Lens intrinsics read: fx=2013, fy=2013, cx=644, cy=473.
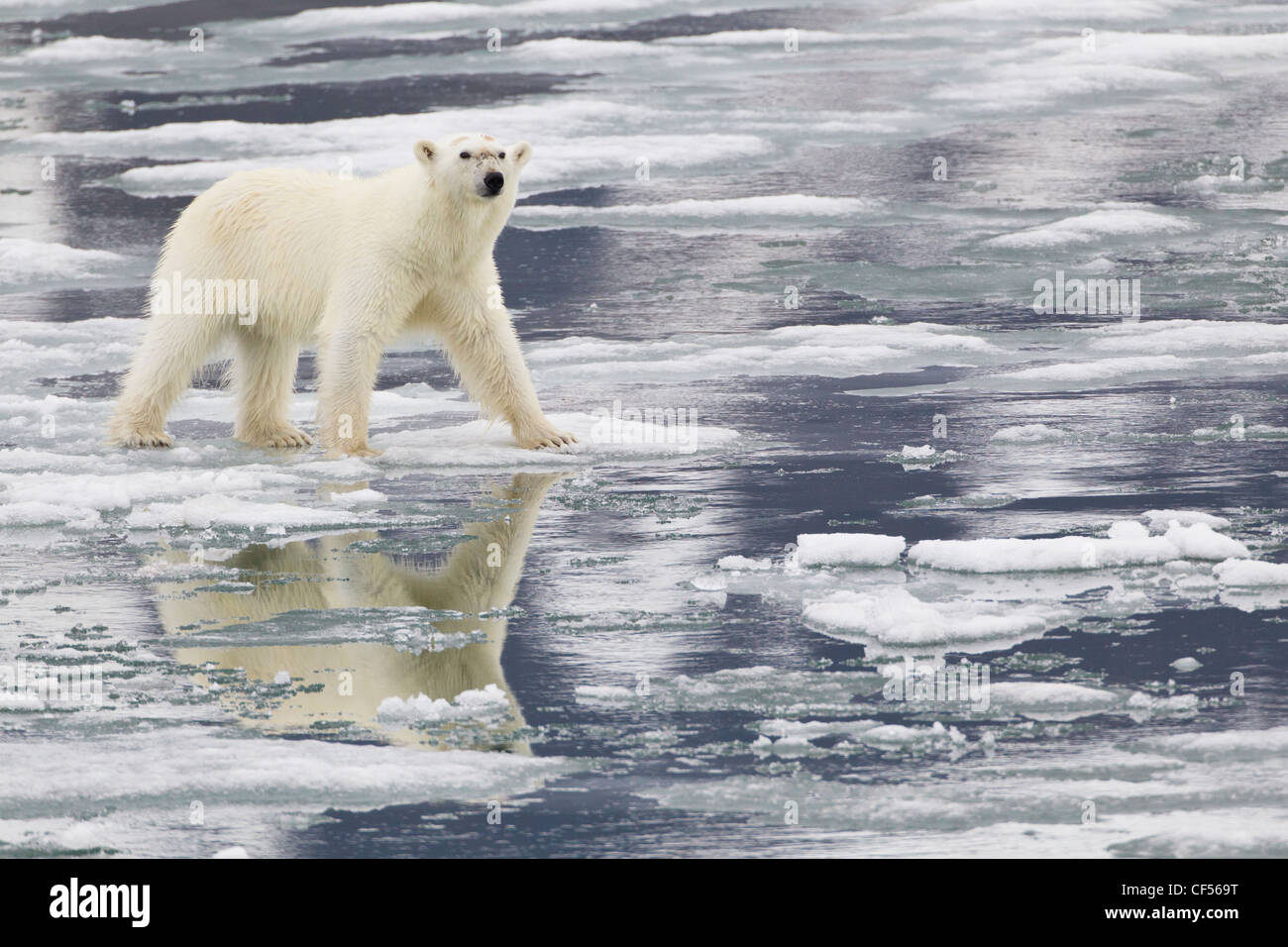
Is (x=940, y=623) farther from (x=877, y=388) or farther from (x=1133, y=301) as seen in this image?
(x=1133, y=301)

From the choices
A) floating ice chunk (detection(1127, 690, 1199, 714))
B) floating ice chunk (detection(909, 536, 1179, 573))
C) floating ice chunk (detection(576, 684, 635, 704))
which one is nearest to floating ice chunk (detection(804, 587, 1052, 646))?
floating ice chunk (detection(909, 536, 1179, 573))

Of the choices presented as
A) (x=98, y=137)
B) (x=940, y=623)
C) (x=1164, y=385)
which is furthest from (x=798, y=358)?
(x=98, y=137)

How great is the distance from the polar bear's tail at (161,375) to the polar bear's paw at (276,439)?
32cm

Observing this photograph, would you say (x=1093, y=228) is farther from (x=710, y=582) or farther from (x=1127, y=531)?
(x=710, y=582)

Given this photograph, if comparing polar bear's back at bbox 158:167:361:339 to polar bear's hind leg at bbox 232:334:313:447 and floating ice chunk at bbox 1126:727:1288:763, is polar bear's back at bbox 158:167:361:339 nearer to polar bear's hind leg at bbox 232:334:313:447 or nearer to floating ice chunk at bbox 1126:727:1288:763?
polar bear's hind leg at bbox 232:334:313:447

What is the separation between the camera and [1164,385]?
8195 mm

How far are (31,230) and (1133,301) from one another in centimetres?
675

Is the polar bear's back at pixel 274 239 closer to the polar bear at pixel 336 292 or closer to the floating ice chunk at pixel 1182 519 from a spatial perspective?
the polar bear at pixel 336 292

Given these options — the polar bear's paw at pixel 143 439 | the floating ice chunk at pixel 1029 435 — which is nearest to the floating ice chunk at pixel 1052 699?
the floating ice chunk at pixel 1029 435

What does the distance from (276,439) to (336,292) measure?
0.75 m

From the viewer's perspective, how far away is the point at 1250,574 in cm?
535

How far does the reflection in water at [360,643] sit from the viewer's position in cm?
448

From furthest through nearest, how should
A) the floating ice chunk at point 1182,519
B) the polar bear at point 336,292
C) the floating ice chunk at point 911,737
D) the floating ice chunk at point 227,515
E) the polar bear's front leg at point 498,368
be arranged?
the polar bear's front leg at point 498,368
the polar bear at point 336,292
the floating ice chunk at point 227,515
the floating ice chunk at point 1182,519
the floating ice chunk at point 911,737

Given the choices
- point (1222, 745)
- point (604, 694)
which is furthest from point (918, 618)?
point (1222, 745)
